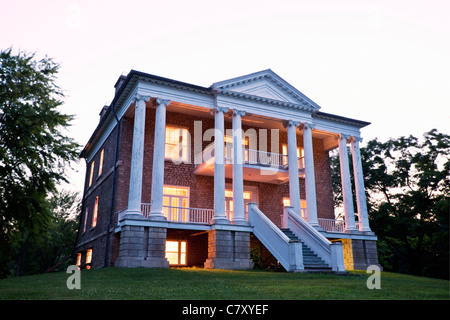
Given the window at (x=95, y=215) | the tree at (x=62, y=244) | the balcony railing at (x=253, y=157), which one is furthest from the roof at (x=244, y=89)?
the tree at (x=62, y=244)

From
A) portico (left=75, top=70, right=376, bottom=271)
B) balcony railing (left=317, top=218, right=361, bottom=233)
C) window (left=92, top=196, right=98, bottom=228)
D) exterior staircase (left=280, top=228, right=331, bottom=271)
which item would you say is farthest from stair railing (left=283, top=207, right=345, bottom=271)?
window (left=92, top=196, right=98, bottom=228)

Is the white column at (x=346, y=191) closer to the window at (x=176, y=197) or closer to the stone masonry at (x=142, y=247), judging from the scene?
the window at (x=176, y=197)

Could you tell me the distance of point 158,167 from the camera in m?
18.2

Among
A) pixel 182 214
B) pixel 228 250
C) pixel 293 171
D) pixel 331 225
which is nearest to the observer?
pixel 228 250

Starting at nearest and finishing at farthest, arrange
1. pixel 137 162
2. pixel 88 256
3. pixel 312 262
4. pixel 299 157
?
pixel 312 262 < pixel 137 162 < pixel 88 256 < pixel 299 157

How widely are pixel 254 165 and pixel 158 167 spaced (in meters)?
5.91

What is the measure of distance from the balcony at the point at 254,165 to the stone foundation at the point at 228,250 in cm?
406

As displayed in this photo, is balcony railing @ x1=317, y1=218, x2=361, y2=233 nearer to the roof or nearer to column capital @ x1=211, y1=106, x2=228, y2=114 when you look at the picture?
the roof

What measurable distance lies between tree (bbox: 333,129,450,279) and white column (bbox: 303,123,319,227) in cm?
948

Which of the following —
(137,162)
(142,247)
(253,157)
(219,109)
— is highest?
(219,109)

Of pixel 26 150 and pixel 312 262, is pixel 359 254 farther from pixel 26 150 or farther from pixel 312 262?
pixel 26 150

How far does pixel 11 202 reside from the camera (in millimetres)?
11961

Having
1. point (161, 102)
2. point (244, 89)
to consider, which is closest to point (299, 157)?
point (244, 89)

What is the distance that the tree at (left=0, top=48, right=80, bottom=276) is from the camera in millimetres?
11961
